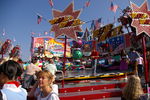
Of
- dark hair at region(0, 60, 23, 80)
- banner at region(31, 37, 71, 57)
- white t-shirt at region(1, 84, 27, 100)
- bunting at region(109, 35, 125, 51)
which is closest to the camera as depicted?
white t-shirt at region(1, 84, 27, 100)

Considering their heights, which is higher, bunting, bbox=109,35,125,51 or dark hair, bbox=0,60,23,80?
bunting, bbox=109,35,125,51

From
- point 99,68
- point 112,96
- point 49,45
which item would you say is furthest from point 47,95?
point 49,45

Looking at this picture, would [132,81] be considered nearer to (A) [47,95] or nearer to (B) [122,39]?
(A) [47,95]

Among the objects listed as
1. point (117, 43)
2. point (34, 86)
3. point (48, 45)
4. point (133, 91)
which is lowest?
point (133, 91)

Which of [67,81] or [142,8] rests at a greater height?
[142,8]

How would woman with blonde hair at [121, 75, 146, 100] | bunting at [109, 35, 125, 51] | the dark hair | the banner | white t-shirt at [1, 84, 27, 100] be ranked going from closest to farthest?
1. white t-shirt at [1, 84, 27, 100]
2. the dark hair
3. woman with blonde hair at [121, 75, 146, 100]
4. bunting at [109, 35, 125, 51]
5. the banner

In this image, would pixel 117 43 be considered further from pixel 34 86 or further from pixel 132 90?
pixel 34 86

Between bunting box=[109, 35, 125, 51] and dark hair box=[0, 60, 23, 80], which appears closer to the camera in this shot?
dark hair box=[0, 60, 23, 80]

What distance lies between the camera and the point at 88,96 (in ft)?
19.6

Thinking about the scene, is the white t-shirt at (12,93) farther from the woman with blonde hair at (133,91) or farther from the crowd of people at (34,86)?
Answer: the woman with blonde hair at (133,91)

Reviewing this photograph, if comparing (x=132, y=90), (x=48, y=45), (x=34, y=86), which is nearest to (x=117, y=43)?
(x=48, y=45)

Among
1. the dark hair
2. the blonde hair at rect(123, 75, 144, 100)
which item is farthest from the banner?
the dark hair

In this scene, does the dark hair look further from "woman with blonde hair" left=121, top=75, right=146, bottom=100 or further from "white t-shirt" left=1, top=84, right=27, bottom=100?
"woman with blonde hair" left=121, top=75, right=146, bottom=100

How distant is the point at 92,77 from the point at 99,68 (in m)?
11.1
